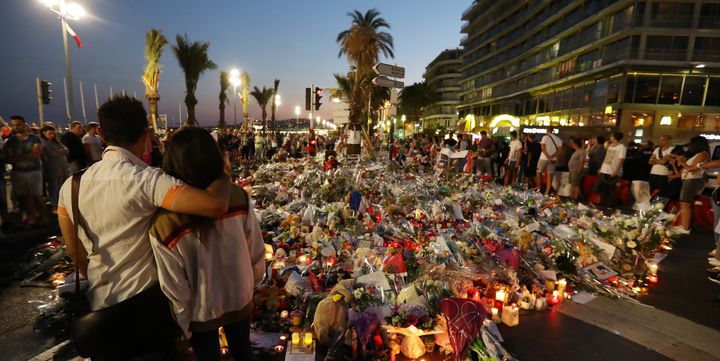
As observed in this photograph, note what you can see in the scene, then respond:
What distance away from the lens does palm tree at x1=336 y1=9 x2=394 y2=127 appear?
2164 centimetres

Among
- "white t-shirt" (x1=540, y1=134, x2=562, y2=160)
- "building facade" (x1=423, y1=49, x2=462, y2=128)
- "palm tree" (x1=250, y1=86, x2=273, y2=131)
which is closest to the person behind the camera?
"white t-shirt" (x1=540, y1=134, x2=562, y2=160)

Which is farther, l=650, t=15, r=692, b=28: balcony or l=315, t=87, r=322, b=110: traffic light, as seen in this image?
l=650, t=15, r=692, b=28: balcony

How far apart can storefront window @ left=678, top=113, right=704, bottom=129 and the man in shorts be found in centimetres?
4592

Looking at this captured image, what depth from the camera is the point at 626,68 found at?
33.1 meters

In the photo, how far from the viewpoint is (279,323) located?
3271 millimetres

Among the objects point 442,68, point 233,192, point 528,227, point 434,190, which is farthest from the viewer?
point 442,68

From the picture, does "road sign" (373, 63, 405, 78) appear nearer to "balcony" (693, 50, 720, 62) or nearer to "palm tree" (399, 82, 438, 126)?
"balcony" (693, 50, 720, 62)

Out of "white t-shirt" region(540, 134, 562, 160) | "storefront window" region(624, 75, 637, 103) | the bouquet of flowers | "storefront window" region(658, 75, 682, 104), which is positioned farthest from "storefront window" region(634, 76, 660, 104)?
the bouquet of flowers

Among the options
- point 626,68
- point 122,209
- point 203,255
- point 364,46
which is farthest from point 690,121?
point 122,209

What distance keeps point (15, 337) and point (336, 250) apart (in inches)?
128

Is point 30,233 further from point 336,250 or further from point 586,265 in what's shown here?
point 586,265

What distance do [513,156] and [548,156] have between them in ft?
4.66

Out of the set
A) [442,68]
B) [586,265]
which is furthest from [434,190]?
[442,68]

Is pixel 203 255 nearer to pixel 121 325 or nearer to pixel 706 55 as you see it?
pixel 121 325
